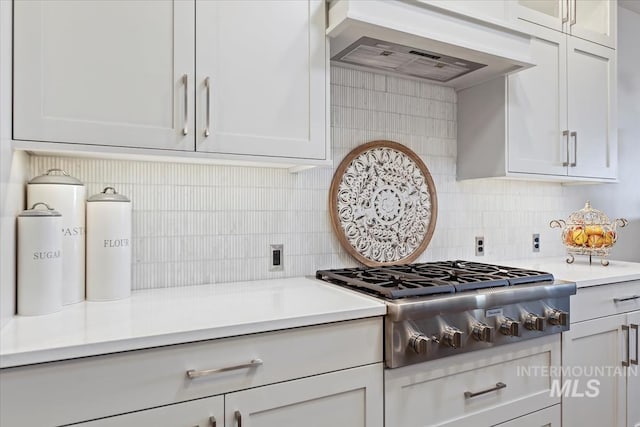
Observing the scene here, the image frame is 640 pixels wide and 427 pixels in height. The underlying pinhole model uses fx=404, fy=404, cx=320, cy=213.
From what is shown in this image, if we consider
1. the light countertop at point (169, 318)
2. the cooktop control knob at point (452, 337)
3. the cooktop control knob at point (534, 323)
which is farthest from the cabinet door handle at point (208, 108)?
the cooktop control knob at point (534, 323)

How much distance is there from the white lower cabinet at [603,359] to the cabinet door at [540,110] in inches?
27.2

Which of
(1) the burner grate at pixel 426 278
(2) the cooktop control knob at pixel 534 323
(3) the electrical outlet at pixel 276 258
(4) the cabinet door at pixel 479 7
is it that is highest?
(4) the cabinet door at pixel 479 7

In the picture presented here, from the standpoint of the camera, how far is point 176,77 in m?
1.30

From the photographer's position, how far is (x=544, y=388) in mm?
1662

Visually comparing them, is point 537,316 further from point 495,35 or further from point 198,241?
point 198,241

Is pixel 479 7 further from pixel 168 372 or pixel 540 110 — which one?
pixel 168 372

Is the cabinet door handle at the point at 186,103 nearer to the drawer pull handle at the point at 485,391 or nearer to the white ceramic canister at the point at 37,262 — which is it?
the white ceramic canister at the point at 37,262

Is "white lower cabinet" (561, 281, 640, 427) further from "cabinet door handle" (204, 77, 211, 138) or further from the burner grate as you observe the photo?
"cabinet door handle" (204, 77, 211, 138)

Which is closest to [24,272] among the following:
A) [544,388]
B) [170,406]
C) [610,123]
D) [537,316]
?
[170,406]

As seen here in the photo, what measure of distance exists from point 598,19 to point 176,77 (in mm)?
2533

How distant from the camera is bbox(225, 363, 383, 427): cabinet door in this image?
3.61 feet

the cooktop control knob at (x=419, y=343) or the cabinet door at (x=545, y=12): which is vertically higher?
the cabinet door at (x=545, y=12)

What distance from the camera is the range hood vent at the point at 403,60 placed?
5.61ft

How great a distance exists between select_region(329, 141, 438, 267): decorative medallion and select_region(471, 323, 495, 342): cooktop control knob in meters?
0.66
